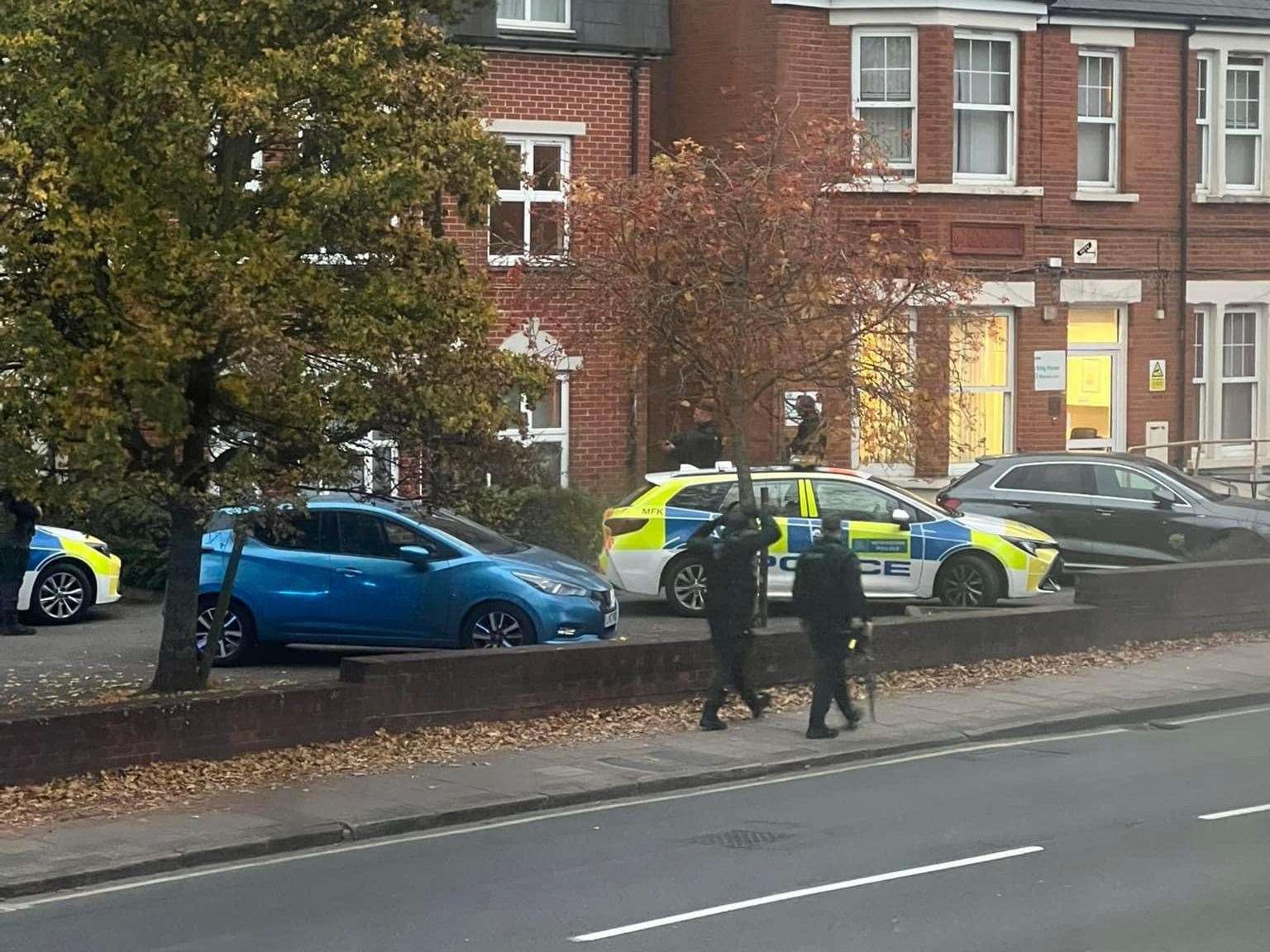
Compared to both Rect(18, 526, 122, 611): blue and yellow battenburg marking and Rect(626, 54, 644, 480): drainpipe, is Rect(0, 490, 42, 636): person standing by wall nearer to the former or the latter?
Rect(18, 526, 122, 611): blue and yellow battenburg marking

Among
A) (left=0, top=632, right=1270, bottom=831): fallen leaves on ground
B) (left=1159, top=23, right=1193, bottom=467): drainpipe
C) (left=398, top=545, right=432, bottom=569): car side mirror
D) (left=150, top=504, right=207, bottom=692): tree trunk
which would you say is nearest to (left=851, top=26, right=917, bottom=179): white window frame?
(left=1159, top=23, right=1193, bottom=467): drainpipe

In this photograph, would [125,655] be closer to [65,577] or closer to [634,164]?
[65,577]

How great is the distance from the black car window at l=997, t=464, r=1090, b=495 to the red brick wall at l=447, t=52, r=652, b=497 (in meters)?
4.98

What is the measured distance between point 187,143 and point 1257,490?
21.5 meters

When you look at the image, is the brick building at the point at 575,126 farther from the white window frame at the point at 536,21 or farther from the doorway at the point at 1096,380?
the doorway at the point at 1096,380

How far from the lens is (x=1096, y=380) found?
28.0 meters

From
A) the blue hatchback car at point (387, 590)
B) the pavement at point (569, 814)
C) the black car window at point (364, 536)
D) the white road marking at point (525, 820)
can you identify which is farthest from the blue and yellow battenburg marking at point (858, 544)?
the white road marking at point (525, 820)

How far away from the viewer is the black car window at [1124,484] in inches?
856

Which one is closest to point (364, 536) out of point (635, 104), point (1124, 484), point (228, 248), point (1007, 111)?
point (228, 248)

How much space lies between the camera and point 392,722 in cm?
1397

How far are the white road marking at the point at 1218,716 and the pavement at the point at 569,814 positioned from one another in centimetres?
16

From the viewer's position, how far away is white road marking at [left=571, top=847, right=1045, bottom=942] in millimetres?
8523

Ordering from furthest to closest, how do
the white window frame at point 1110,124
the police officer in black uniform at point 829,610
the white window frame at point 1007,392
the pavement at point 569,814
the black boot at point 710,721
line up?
the white window frame at point 1110,124, the white window frame at point 1007,392, the black boot at point 710,721, the police officer in black uniform at point 829,610, the pavement at point 569,814

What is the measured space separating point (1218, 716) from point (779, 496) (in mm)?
5401
